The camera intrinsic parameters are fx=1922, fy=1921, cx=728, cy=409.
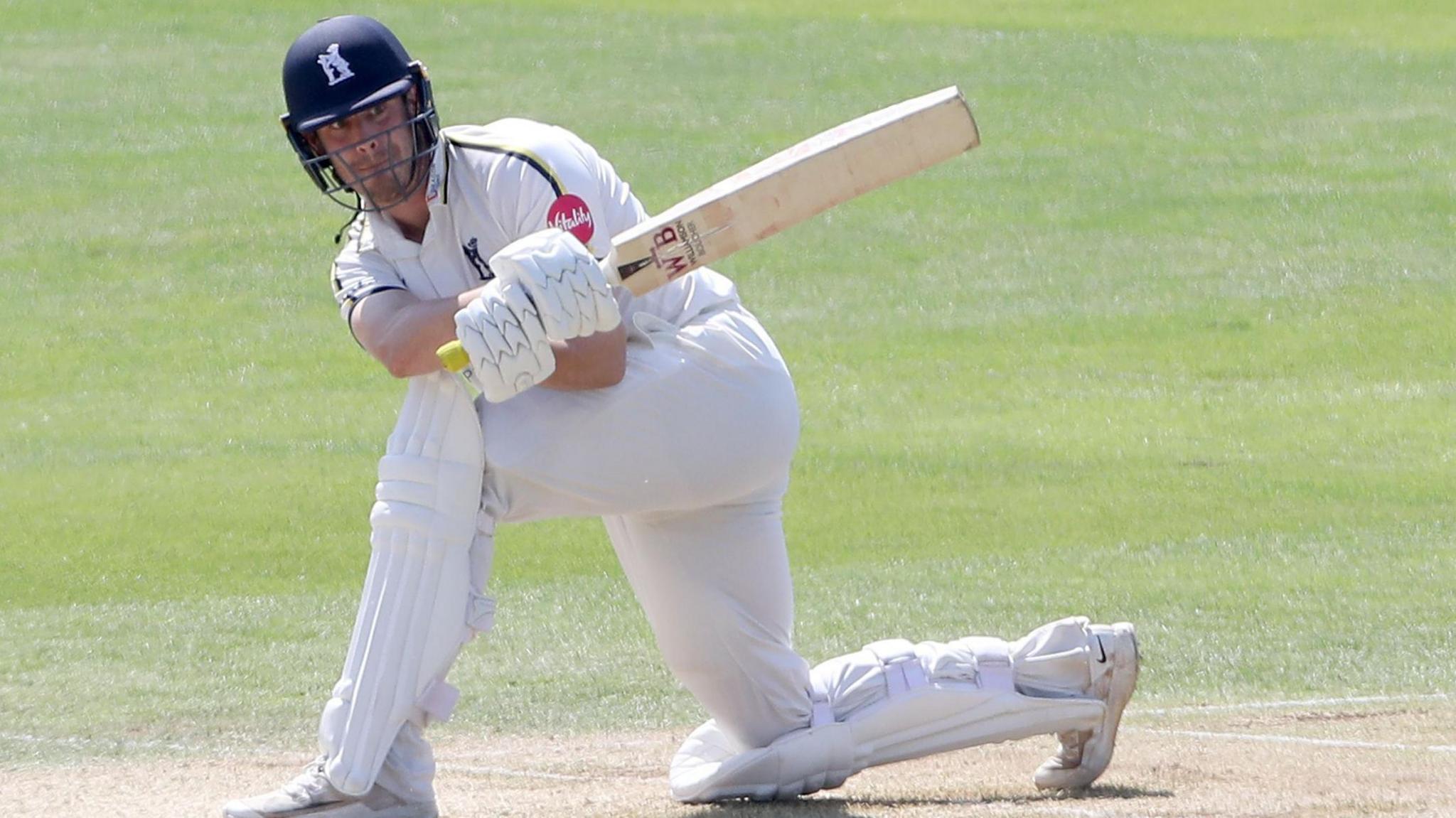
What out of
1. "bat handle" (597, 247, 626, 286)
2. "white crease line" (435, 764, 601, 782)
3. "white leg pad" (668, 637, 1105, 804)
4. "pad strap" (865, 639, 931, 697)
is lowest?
"white crease line" (435, 764, 601, 782)

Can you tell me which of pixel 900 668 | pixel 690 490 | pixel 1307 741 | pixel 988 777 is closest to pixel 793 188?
pixel 690 490

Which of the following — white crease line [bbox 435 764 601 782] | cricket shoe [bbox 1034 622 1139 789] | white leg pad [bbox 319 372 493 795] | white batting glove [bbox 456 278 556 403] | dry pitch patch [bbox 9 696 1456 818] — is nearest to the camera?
white batting glove [bbox 456 278 556 403]

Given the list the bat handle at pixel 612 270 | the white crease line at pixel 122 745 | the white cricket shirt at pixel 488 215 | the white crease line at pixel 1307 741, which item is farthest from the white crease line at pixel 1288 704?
the bat handle at pixel 612 270

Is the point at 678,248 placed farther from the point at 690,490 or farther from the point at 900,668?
the point at 900,668

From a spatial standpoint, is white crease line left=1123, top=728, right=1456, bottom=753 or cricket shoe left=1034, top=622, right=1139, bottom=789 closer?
cricket shoe left=1034, top=622, right=1139, bottom=789

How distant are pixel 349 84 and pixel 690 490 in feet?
3.10

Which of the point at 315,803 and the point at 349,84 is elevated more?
the point at 349,84

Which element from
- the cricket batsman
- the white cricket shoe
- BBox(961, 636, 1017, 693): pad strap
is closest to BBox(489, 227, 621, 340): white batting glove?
the cricket batsman

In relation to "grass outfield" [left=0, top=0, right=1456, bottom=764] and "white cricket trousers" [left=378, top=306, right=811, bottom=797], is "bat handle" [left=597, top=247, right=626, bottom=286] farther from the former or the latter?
"grass outfield" [left=0, top=0, right=1456, bottom=764]

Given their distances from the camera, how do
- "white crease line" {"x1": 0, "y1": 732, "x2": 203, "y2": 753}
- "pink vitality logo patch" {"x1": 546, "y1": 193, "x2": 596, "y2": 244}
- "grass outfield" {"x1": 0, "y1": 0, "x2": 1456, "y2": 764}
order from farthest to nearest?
"grass outfield" {"x1": 0, "y1": 0, "x2": 1456, "y2": 764} → "white crease line" {"x1": 0, "y1": 732, "x2": 203, "y2": 753} → "pink vitality logo patch" {"x1": 546, "y1": 193, "x2": 596, "y2": 244}

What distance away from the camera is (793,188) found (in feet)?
11.0

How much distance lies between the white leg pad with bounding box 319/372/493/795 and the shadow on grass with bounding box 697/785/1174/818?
677 mm

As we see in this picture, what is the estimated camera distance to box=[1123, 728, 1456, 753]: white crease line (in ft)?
13.5

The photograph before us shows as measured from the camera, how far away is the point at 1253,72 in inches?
638
